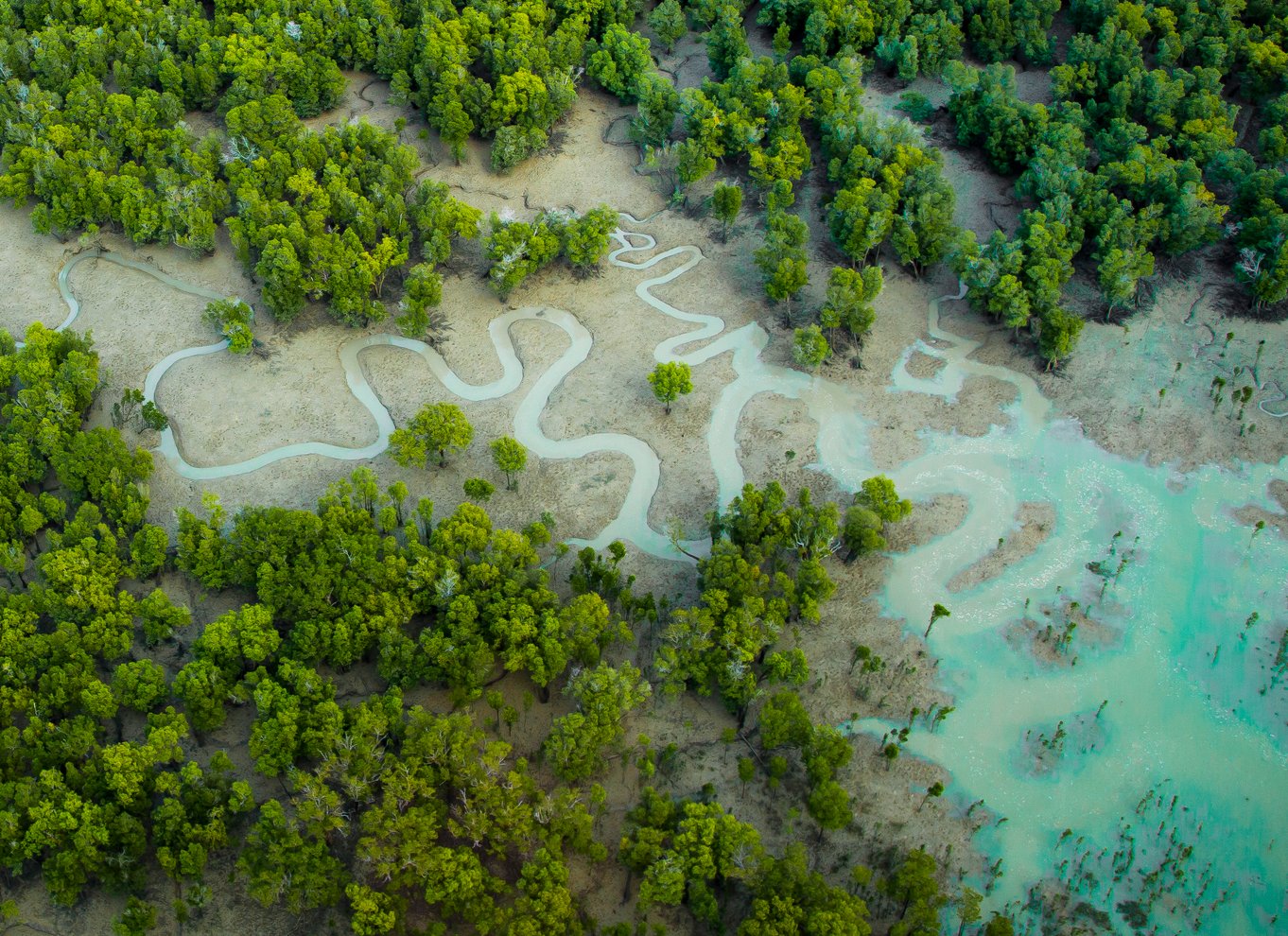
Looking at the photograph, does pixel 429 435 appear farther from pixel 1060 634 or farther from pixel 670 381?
pixel 1060 634

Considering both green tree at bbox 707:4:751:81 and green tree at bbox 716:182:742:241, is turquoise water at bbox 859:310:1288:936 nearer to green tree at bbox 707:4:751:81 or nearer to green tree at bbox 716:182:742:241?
green tree at bbox 716:182:742:241

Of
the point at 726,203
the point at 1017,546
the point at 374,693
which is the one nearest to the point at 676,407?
the point at 726,203

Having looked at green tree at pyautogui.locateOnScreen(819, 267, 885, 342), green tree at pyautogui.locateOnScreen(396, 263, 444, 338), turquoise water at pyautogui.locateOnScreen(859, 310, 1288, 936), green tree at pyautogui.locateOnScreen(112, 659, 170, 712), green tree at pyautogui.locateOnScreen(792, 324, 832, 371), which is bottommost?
green tree at pyautogui.locateOnScreen(112, 659, 170, 712)

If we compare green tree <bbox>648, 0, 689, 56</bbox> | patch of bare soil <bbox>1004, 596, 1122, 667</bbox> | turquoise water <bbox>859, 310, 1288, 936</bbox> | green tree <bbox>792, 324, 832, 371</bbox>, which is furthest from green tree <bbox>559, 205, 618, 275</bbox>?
patch of bare soil <bbox>1004, 596, 1122, 667</bbox>

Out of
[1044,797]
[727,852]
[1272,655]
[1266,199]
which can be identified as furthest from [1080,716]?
[1266,199]

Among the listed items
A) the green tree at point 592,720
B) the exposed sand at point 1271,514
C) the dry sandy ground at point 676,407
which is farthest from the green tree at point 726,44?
the green tree at point 592,720

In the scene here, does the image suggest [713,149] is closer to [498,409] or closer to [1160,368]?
[498,409]
